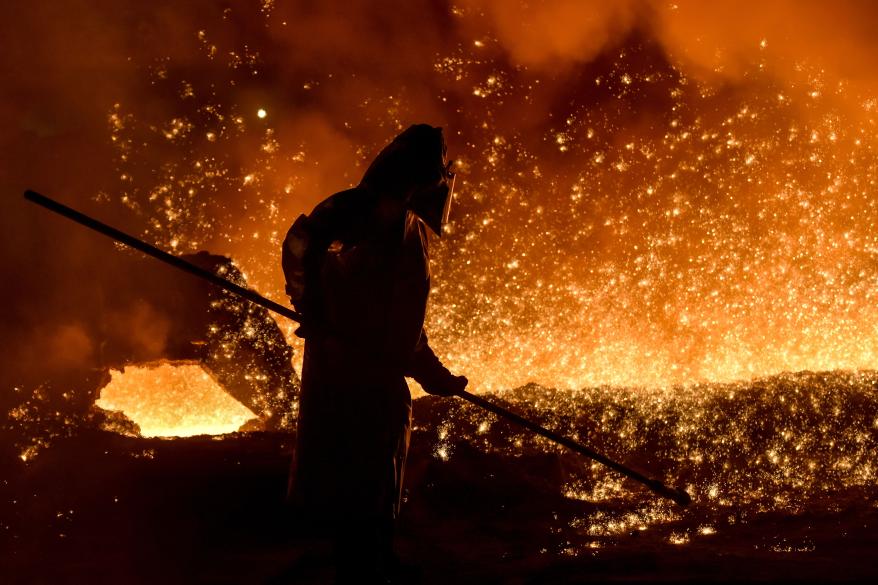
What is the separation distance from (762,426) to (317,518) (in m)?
4.13

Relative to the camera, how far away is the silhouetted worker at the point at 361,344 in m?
2.06

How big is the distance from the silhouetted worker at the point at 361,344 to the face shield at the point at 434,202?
3cm

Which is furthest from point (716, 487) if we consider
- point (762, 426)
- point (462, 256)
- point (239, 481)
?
point (462, 256)

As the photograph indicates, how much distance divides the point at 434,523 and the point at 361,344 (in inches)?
81.7

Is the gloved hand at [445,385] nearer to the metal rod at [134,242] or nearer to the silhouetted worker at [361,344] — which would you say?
the silhouetted worker at [361,344]

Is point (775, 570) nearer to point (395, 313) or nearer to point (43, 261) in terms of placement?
point (395, 313)

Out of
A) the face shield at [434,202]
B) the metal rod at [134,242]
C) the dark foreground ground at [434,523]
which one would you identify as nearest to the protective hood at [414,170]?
the face shield at [434,202]

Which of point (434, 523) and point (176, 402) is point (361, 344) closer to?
point (434, 523)

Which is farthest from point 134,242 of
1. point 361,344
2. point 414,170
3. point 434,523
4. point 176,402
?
point 176,402

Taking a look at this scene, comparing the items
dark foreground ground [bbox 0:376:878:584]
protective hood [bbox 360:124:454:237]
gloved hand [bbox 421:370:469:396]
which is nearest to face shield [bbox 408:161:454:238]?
protective hood [bbox 360:124:454:237]

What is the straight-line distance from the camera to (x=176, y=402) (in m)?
6.46

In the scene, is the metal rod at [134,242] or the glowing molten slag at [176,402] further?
the glowing molten slag at [176,402]

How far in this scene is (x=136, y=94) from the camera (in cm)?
633

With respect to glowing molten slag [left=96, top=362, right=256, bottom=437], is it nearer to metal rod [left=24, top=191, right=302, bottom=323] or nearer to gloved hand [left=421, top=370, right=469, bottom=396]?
metal rod [left=24, top=191, right=302, bottom=323]
